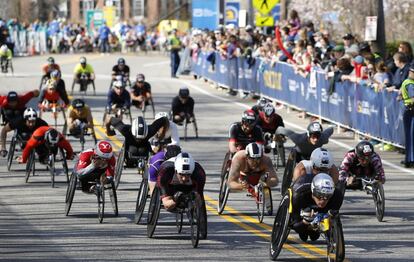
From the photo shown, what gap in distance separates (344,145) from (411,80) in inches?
194

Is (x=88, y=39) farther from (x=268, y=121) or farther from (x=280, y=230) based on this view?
(x=280, y=230)

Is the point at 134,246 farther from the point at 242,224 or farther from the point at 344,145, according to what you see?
the point at 344,145

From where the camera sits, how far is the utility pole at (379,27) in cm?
3656

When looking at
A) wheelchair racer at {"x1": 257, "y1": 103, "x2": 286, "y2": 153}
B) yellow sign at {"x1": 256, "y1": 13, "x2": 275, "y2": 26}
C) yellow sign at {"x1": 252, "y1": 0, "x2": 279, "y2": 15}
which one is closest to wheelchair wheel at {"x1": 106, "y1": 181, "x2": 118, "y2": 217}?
wheelchair racer at {"x1": 257, "y1": 103, "x2": 286, "y2": 153}

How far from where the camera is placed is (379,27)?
36.7 m

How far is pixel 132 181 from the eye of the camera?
23.7 meters

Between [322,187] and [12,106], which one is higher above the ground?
[322,187]

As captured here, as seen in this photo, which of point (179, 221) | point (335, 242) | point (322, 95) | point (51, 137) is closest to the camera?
point (335, 242)

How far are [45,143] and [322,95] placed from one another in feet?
37.6

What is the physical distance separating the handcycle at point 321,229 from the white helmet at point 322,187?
200mm

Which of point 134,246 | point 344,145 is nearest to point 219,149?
point 344,145

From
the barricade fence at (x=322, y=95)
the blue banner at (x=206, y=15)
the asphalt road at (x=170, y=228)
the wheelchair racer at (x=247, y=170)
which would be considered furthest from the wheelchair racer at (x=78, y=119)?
the blue banner at (x=206, y=15)

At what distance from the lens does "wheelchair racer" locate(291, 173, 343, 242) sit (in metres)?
14.7

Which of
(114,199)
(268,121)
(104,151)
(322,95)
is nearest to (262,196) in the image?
(114,199)
